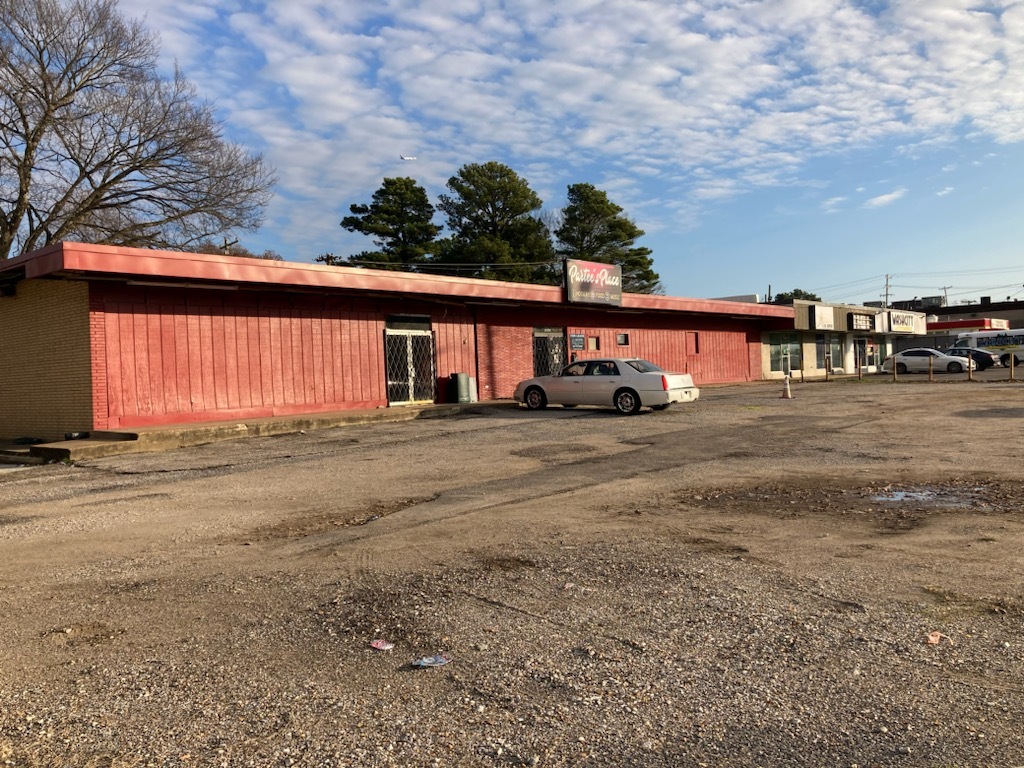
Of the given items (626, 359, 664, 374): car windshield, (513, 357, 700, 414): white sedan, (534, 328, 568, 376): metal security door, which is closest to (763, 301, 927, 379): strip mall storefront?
(534, 328, 568, 376): metal security door

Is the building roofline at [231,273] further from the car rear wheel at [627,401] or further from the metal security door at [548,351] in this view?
the car rear wheel at [627,401]

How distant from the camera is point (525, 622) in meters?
4.41

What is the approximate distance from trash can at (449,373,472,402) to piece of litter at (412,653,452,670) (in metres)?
19.1

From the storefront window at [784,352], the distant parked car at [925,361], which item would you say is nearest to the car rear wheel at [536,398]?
the storefront window at [784,352]

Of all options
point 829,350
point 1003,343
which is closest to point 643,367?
point 829,350

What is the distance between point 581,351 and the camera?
28.7 m

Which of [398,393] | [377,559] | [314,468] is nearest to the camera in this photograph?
[377,559]

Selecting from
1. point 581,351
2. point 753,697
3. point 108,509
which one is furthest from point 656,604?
point 581,351

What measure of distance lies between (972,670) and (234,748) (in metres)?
3.37

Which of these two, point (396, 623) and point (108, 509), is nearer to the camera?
point (396, 623)

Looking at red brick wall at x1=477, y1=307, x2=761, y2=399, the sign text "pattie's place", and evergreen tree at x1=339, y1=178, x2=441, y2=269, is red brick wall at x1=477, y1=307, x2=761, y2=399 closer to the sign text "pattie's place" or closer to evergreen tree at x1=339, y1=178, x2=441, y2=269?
the sign text "pattie's place"

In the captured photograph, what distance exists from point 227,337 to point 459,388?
7176mm

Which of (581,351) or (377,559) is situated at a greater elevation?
(581,351)

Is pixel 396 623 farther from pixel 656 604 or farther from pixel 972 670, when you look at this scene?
pixel 972 670
